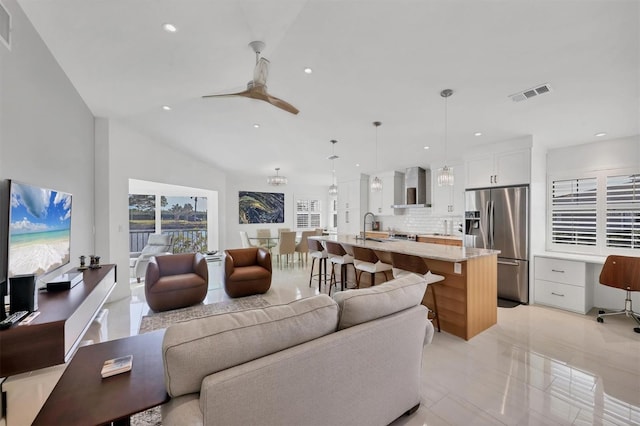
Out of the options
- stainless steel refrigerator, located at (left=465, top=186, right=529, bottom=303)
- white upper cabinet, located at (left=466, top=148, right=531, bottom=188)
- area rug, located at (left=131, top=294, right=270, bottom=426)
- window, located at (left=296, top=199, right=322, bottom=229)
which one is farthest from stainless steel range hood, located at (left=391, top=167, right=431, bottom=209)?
area rug, located at (left=131, top=294, right=270, bottom=426)

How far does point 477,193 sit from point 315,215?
20.6 feet

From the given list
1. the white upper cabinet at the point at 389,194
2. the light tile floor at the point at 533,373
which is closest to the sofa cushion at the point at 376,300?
the light tile floor at the point at 533,373

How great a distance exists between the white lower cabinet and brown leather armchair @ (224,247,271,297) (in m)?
4.19

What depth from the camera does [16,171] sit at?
195 centimetres

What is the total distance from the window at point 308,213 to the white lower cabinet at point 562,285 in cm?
697

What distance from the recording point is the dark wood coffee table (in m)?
0.90

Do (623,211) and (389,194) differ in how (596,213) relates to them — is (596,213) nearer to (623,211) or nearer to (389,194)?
(623,211)

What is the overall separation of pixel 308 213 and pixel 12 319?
847 centimetres

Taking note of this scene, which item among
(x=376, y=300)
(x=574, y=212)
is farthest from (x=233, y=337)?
(x=574, y=212)

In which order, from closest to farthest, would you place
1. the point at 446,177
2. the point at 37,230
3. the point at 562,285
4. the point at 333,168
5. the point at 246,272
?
the point at 37,230 → the point at 446,177 → the point at 562,285 → the point at 246,272 → the point at 333,168

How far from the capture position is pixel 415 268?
116 inches

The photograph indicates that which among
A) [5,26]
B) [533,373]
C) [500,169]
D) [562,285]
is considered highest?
[5,26]

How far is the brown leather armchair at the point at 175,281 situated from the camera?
352 cm

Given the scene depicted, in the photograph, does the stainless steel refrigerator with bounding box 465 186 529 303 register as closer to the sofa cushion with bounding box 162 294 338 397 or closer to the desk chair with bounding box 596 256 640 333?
the desk chair with bounding box 596 256 640 333
